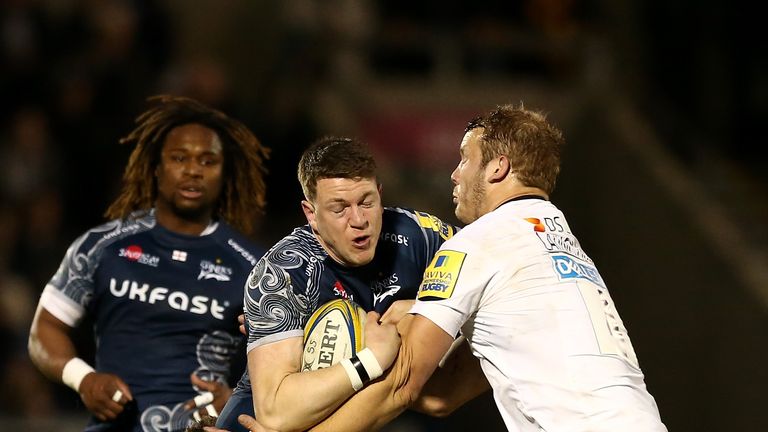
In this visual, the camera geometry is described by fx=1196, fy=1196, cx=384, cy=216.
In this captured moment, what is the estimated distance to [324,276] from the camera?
468 centimetres

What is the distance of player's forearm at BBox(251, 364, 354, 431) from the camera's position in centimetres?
420

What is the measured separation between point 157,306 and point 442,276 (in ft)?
5.64

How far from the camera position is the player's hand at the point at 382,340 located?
14.0 ft

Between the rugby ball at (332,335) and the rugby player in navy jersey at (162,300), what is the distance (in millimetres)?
1091

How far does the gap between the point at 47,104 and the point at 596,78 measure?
5.85 m

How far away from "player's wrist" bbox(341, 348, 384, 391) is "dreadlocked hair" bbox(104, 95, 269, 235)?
1.82 m

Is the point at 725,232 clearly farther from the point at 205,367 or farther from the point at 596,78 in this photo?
the point at 205,367

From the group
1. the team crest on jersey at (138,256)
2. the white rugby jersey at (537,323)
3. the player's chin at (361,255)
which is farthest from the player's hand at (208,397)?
the white rugby jersey at (537,323)

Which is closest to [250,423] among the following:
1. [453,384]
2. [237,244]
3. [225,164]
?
[453,384]

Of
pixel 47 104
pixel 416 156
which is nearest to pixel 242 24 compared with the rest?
pixel 416 156

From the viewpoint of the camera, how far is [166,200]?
18.5 feet

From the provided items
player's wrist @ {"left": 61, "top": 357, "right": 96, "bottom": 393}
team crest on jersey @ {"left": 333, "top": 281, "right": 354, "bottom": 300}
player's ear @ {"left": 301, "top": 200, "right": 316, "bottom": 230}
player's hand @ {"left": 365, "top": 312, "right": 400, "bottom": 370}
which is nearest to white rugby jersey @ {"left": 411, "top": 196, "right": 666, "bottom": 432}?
player's hand @ {"left": 365, "top": 312, "right": 400, "bottom": 370}

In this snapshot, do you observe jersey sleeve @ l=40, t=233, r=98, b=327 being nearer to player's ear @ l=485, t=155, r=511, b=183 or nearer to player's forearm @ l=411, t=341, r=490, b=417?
player's forearm @ l=411, t=341, r=490, b=417

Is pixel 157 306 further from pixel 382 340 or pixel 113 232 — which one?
pixel 382 340
